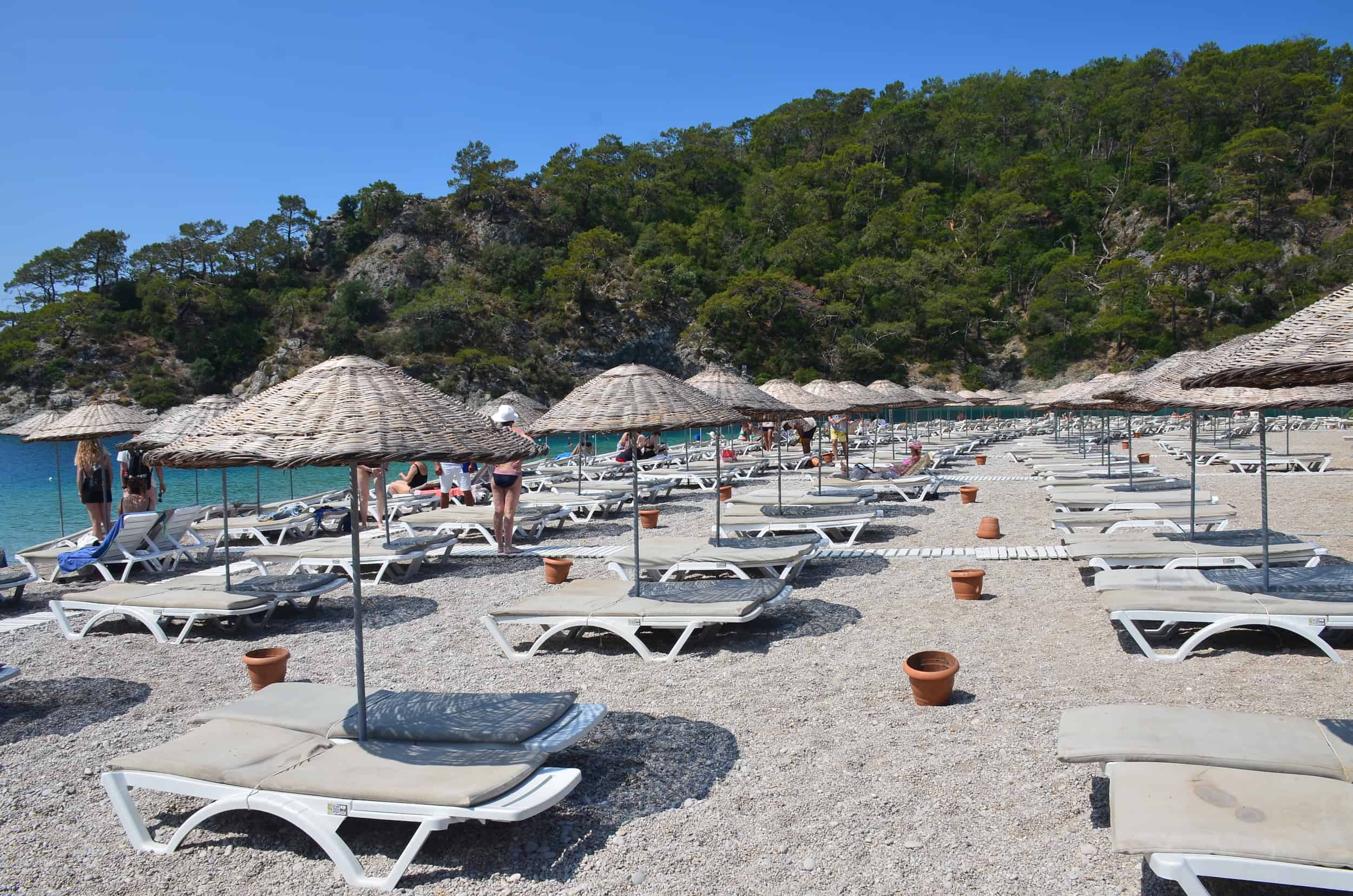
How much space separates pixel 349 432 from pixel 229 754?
1.28 meters

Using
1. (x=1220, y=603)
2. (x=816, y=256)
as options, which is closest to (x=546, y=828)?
(x=1220, y=603)

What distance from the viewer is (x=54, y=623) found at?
6.89m

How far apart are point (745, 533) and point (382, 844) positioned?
21.7 feet

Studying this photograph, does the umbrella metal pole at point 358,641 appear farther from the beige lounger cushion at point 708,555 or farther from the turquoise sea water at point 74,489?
the turquoise sea water at point 74,489

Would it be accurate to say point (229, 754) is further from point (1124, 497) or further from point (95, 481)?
point (1124, 497)

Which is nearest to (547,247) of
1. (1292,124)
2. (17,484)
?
(17,484)

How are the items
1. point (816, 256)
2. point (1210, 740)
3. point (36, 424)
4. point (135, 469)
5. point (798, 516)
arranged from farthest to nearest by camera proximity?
1. point (816, 256)
2. point (36, 424)
3. point (135, 469)
4. point (798, 516)
5. point (1210, 740)

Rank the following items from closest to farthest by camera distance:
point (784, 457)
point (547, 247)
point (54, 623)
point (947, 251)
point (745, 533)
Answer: point (54, 623)
point (745, 533)
point (784, 457)
point (947, 251)
point (547, 247)

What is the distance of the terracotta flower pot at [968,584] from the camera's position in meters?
6.41

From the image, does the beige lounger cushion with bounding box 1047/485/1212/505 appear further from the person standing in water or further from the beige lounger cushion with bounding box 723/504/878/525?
the person standing in water

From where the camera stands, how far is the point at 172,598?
634 centimetres

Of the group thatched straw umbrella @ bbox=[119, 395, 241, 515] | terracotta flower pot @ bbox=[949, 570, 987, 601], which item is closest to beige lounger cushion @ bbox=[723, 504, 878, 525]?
terracotta flower pot @ bbox=[949, 570, 987, 601]

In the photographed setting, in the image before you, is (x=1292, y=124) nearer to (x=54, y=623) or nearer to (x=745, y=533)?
(x=745, y=533)

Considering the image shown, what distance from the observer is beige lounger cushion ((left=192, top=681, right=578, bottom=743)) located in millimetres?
3422
